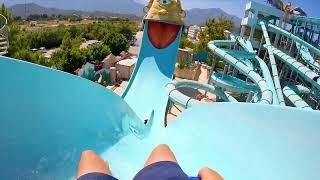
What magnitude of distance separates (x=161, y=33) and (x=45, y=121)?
19.0ft

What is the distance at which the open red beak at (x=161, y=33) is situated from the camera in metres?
9.14

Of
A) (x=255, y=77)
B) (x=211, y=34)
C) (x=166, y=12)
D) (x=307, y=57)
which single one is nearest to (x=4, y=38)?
(x=166, y=12)

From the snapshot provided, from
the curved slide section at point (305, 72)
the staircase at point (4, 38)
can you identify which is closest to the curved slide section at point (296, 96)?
the curved slide section at point (305, 72)

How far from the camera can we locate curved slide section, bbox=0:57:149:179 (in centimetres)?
359

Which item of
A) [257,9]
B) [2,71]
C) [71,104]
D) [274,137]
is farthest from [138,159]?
[257,9]

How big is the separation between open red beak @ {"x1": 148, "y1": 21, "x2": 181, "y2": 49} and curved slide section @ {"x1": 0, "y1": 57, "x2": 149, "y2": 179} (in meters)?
4.49

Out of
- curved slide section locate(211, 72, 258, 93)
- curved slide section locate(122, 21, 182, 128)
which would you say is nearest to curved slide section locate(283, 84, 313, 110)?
curved slide section locate(211, 72, 258, 93)

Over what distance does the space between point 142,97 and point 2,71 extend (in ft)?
15.8

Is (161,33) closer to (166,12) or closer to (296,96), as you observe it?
(166,12)

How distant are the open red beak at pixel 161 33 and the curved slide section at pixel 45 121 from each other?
4493 millimetres

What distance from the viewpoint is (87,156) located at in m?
1.63

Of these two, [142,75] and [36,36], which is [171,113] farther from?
[36,36]

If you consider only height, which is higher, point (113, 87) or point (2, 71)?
point (2, 71)

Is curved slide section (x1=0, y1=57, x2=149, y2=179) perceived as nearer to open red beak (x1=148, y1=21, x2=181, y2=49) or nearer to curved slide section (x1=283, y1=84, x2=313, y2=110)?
open red beak (x1=148, y1=21, x2=181, y2=49)
